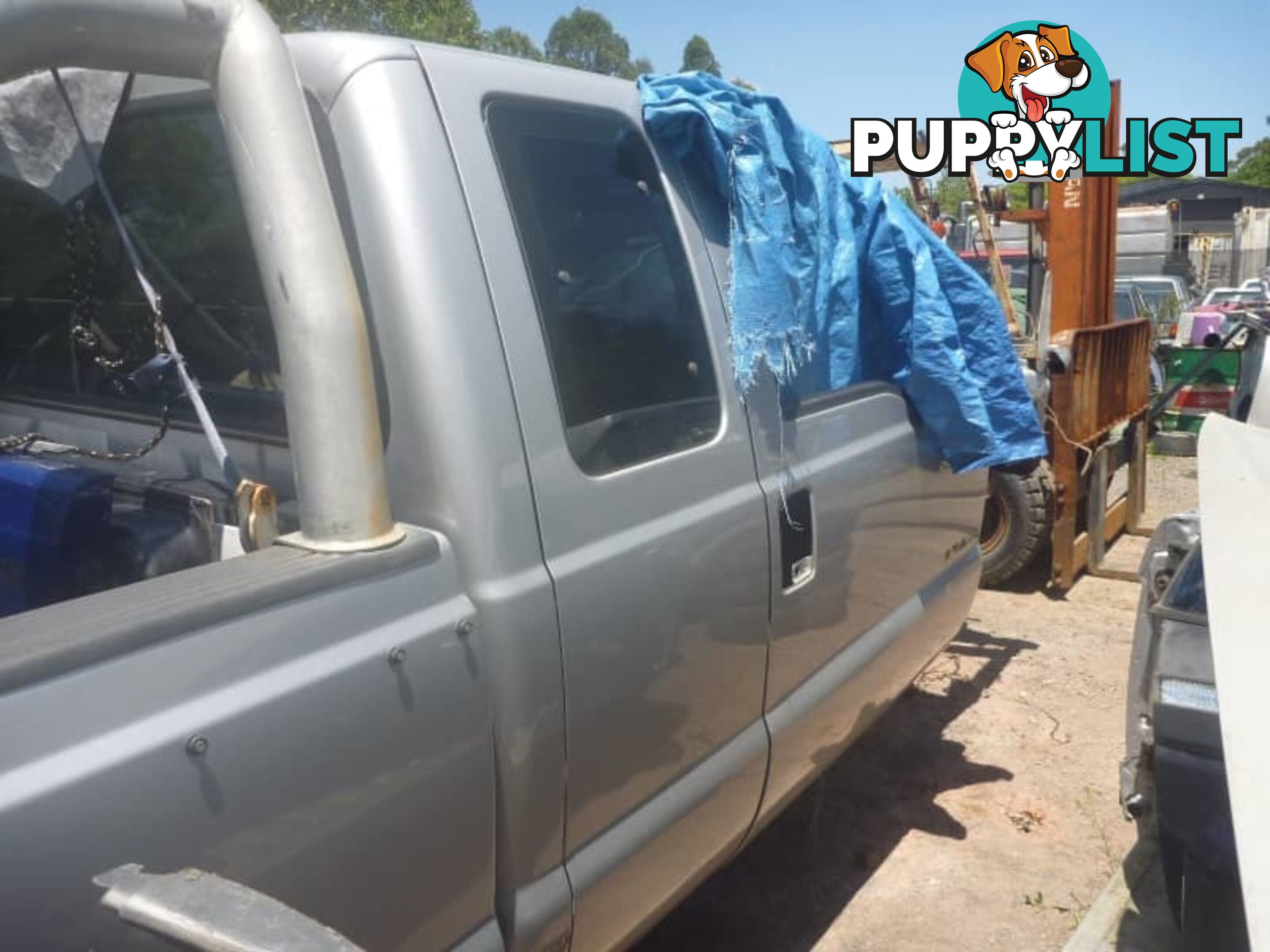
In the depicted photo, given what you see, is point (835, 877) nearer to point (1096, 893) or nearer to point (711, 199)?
point (1096, 893)

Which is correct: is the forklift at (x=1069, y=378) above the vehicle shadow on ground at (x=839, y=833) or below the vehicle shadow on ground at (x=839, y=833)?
above

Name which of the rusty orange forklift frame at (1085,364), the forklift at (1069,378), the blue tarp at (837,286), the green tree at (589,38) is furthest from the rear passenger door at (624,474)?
the green tree at (589,38)

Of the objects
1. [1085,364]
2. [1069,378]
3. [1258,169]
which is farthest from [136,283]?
[1258,169]

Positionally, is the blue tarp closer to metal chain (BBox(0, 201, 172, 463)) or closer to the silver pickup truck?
the silver pickup truck

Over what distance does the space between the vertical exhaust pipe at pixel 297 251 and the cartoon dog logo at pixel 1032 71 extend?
6.05 m

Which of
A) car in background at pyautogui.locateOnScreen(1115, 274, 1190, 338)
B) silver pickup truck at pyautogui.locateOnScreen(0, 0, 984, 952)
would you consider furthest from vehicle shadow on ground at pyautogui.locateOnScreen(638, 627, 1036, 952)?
car in background at pyautogui.locateOnScreen(1115, 274, 1190, 338)

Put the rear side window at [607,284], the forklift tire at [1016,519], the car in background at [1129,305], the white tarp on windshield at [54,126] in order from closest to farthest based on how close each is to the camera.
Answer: the rear side window at [607,284], the white tarp on windshield at [54,126], the forklift tire at [1016,519], the car in background at [1129,305]

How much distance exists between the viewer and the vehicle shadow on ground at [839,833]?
A: 3.20 metres

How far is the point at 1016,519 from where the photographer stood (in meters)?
6.08

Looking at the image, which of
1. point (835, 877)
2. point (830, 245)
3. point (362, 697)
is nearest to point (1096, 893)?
point (835, 877)

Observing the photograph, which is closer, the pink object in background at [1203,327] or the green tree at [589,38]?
the pink object in background at [1203,327]

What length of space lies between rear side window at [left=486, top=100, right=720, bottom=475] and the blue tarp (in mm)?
117

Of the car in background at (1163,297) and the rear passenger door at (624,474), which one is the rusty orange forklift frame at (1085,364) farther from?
the car in background at (1163,297)

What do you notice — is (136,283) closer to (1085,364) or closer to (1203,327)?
(1085,364)
